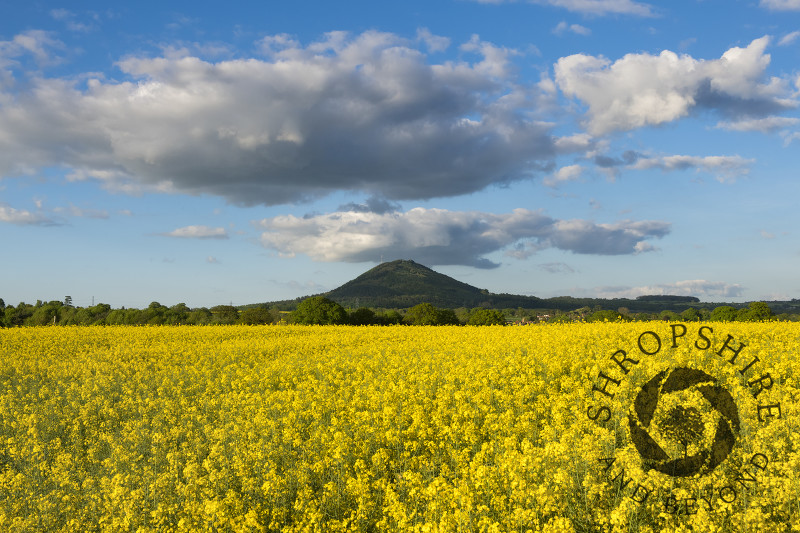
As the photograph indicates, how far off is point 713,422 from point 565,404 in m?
2.66

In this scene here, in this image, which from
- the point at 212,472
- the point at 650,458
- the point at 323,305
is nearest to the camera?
the point at 650,458

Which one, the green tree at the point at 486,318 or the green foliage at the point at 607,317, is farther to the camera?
the green tree at the point at 486,318

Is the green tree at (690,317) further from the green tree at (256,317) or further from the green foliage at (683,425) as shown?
the green tree at (256,317)

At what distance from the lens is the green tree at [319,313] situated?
6862 centimetres

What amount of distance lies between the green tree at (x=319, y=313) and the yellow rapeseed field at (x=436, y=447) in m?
51.5

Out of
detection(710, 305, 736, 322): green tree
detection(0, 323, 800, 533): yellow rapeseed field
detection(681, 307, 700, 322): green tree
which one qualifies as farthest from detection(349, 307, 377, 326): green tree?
detection(0, 323, 800, 533): yellow rapeseed field

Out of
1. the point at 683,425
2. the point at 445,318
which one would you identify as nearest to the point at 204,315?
the point at 445,318

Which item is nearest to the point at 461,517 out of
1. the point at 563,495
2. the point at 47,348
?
the point at 563,495

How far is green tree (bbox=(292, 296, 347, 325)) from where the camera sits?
68625mm

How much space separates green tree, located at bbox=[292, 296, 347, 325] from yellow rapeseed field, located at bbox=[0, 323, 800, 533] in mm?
51468

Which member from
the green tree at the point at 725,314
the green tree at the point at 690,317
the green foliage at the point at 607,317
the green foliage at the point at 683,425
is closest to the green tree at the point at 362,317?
the green foliage at the point at 607,317

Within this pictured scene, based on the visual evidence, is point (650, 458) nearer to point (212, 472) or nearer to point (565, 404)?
point (565, 404)

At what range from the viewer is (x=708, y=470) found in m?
7.15

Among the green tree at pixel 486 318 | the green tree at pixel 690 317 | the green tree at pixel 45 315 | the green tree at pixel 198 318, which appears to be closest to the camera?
the green tree at pixel 690 317
